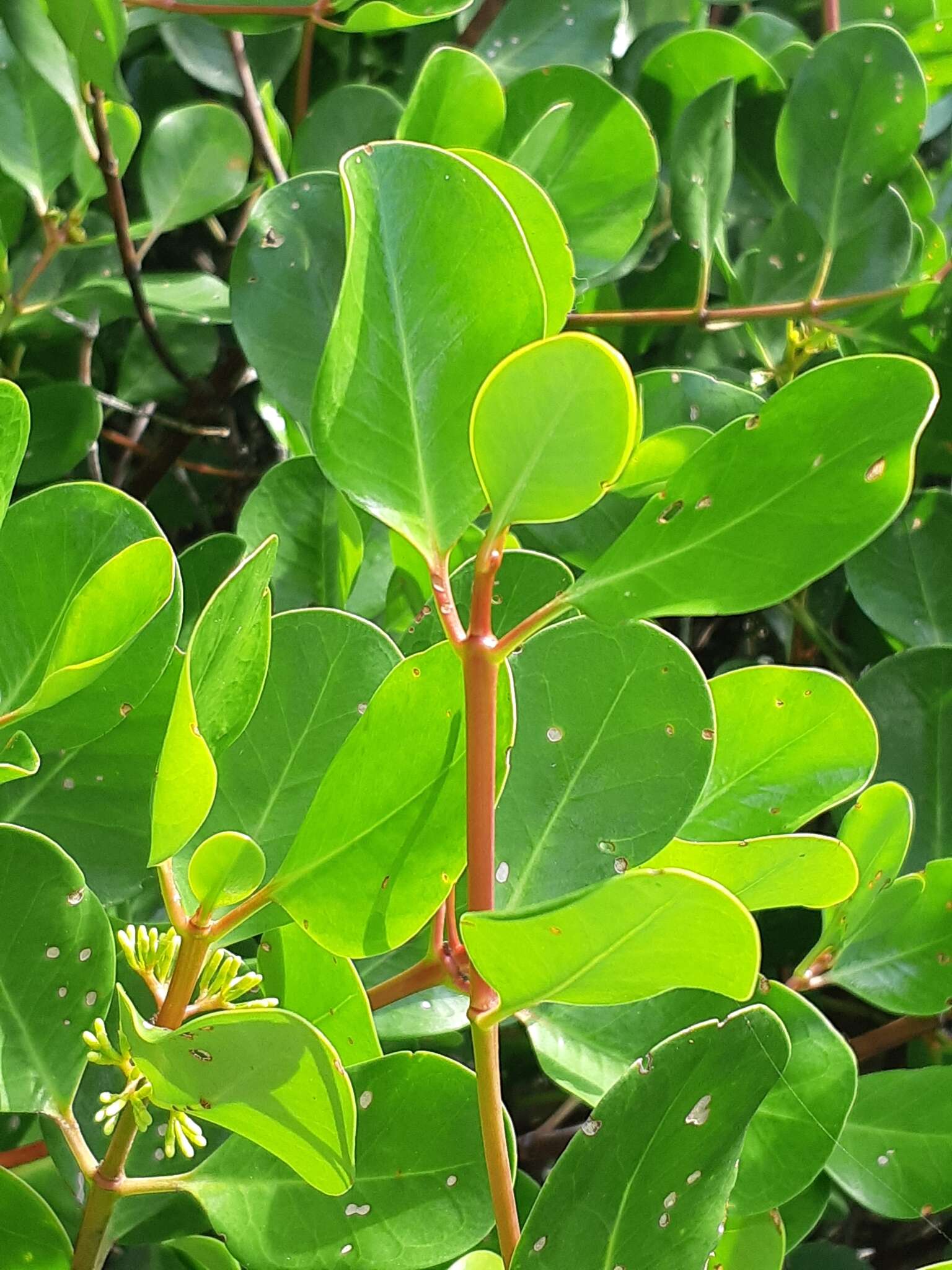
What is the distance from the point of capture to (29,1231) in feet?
1.14

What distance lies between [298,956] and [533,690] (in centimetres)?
11

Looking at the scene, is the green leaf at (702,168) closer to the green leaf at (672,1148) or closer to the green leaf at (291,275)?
the green leaf at (291,275)

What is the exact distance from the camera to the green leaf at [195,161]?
703 millimetres

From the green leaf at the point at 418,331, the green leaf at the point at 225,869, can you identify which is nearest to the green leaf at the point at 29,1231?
the green leaf at the point at 225,869

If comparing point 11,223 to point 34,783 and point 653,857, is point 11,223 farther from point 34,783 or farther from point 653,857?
point 653,857

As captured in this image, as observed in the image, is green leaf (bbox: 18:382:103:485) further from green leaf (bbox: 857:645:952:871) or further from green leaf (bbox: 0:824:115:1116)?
green leaf (bbox: 857:645:952:871)

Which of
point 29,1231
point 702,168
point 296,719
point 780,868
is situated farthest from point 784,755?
point 702,168

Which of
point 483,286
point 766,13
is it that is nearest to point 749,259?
point 766,13

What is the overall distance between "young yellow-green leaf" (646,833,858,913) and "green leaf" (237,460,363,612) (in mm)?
207

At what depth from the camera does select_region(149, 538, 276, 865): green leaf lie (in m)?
0.26

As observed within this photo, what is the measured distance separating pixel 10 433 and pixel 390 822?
6.0 inches

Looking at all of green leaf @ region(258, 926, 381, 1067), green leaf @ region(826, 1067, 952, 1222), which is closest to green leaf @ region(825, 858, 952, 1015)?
green leaf @ region(826, 1067, 952, 1222)

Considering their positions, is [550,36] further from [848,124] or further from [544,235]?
[544,235]

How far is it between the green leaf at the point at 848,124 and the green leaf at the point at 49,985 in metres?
0.58
